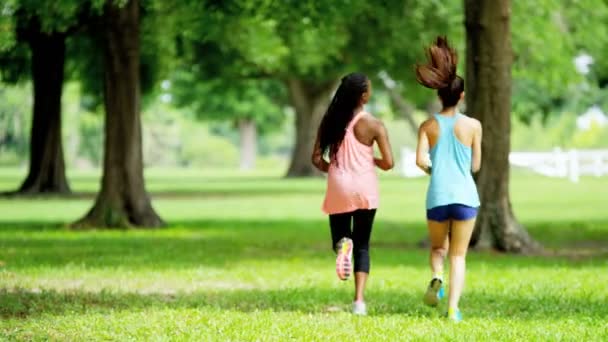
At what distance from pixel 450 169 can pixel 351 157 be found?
0.95 meters

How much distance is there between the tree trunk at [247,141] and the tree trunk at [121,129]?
2742 inches

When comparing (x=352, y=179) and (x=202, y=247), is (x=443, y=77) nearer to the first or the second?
(x=352, y=179)

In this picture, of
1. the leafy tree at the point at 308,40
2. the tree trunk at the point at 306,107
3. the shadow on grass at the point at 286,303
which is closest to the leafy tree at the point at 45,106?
the leafy tree at the point at 308,40

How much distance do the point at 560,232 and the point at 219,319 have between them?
47.9 feet

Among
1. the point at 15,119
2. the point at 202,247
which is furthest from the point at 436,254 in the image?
the point at 15,119

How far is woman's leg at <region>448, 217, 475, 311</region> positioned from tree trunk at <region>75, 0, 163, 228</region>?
1501 centimetres

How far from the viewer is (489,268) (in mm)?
16750

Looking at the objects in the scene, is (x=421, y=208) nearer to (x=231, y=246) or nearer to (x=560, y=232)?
(x=560, y=232)

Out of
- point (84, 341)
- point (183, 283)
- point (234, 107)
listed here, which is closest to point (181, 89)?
point (234, 107)

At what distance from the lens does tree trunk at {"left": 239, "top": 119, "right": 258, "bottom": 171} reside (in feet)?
320

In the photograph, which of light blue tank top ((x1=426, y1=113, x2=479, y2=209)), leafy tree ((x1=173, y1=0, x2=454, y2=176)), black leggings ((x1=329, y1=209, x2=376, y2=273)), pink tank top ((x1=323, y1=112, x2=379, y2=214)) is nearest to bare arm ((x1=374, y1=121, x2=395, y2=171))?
pink tank top ((x1=323, y1=112, x2=379, y2=214))

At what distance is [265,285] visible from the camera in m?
14.5

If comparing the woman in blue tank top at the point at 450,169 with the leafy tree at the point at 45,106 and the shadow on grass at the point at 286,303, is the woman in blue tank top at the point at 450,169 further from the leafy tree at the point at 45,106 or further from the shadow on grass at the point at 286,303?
the leafy tree at the point at 45,106

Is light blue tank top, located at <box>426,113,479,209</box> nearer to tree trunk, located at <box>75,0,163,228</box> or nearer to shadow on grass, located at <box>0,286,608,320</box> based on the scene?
shadow on grass, located at <box>0,286,608,320</box>
